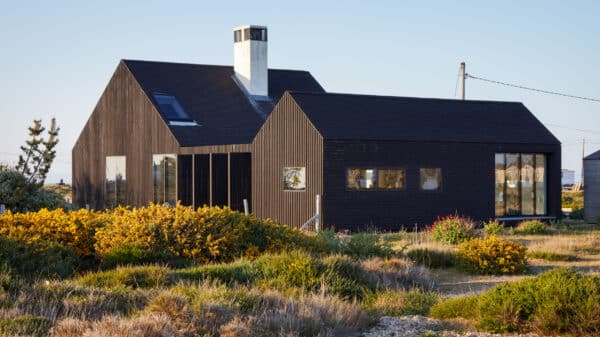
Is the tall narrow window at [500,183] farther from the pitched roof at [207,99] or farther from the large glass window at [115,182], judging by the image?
the large glass window at [115,182]

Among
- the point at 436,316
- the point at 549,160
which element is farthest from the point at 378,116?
the point at 436,316

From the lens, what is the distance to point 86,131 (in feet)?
131

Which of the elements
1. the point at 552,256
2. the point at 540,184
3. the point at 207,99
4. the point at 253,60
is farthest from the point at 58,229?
the point at 253,60

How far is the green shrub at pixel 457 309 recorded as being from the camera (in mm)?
11328

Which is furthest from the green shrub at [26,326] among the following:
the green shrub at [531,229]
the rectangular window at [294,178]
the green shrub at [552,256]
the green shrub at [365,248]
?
the rectangular window at [294,178]

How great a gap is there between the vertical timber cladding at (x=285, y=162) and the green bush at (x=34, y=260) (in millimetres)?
12625

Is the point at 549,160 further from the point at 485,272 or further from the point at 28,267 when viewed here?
the point at 28,267

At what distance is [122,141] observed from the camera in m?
37.3

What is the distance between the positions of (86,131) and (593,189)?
67.4ft

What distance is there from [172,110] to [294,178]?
27.3 feet

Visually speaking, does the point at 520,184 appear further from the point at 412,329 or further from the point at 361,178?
the point at 412,329

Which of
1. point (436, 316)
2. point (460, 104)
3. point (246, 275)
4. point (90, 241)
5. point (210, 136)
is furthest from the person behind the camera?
point (210, 136)

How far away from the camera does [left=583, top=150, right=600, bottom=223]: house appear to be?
32531mm

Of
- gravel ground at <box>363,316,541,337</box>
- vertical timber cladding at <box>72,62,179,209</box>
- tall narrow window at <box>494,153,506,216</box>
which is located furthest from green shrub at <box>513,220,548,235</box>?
gravel ground at <box>363,316,541,337</box>
